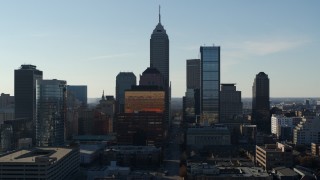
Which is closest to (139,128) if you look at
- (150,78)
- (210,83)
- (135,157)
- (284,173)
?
(135,157)

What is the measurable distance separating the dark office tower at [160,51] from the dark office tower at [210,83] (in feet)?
91.3

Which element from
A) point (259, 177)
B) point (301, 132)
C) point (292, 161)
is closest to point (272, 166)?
point (292, 161)

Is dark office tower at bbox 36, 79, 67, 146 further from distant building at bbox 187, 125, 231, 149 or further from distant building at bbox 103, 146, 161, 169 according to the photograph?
distant building at bbox 187, 125, 231, 149

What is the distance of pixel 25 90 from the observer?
138 m

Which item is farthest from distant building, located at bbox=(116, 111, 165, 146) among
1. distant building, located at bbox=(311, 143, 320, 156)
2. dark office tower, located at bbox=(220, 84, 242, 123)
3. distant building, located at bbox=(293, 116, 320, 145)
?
dark office tower, located at bbox=(220, 84, 242, 123)

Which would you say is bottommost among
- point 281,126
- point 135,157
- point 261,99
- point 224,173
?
point 135,157

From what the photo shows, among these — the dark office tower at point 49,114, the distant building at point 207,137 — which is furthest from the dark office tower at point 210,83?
the dark office tower at point 49,114

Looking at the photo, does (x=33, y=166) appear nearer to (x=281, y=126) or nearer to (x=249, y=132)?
(x=249, y=132)

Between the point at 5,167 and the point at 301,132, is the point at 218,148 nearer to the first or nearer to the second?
the point at 301,132

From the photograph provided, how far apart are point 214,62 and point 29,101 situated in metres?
59.1

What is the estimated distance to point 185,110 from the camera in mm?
188125

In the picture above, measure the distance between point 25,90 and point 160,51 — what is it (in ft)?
203

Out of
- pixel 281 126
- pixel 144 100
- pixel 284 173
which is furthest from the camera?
pixel 281 126

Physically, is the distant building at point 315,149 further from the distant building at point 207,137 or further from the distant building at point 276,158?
the distant building at point 207,137
